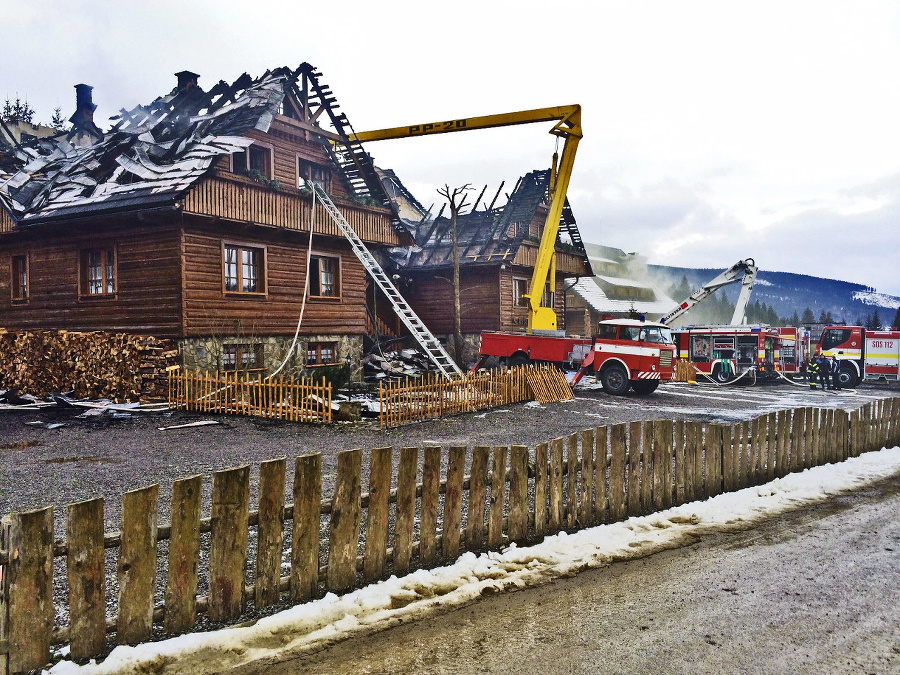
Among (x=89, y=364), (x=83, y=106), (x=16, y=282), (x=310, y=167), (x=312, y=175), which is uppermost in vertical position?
(x=83, y=106)

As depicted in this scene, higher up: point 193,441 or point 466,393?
point 466,393

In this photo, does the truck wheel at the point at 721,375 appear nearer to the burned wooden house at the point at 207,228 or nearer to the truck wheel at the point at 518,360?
the truck wheel at the point at 518,360

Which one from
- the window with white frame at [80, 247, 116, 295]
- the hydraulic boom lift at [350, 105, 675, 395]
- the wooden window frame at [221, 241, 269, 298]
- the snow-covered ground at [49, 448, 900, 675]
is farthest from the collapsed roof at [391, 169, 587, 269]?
the snow-covered ground at [49, 448, 900, 675]

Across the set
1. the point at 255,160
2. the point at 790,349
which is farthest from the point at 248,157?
the point at 790,349

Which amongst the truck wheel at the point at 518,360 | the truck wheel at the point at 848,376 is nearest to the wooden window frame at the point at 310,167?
the truck wheel at the point at 518,360

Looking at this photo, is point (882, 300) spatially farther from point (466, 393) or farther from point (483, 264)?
point (466, 393)

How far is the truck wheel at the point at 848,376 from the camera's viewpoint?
2628 centimetres

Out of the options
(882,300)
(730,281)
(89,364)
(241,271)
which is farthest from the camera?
(882,300)

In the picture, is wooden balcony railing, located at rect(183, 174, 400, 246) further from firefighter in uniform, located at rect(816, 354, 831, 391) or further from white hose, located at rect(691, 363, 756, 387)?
firefighter in uniform, located at rect(816, 354, 831, 391)

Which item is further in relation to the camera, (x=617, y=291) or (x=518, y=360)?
(x=617, y=291)

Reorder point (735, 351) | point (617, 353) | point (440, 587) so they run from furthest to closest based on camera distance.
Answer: point (735, 351)
point (617, 353)
point (440, 587)

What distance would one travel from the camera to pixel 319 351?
21.7 m

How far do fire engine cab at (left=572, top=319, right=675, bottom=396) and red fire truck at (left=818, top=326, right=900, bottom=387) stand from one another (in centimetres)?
1170

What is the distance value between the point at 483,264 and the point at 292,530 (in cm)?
→ 2553
